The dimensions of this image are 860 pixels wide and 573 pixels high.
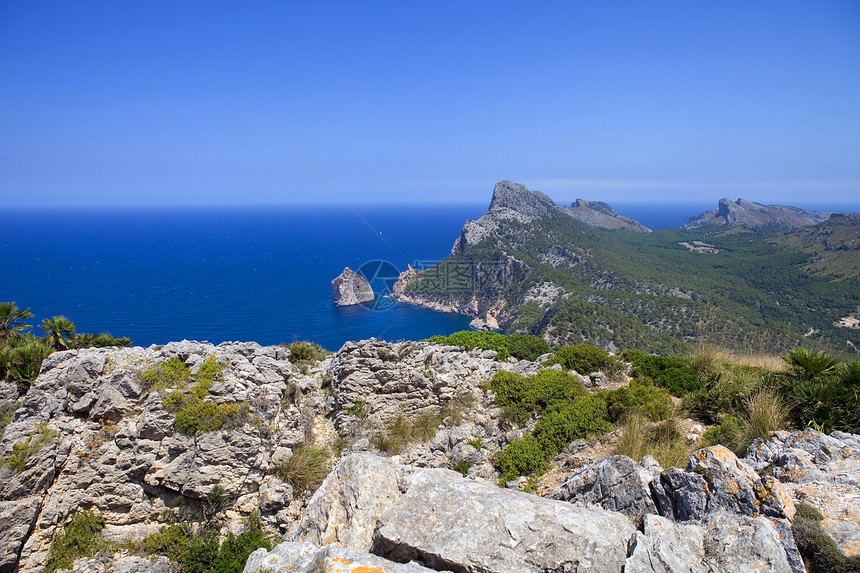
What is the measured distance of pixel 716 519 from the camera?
5223 mm

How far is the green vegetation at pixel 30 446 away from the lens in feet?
27.6

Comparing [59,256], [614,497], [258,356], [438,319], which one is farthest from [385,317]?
[59,256]

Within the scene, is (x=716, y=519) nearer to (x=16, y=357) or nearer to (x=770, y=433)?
(x=770, y=433)

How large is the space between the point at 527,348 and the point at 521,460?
6406mm

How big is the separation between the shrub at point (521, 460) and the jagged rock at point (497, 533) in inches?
121

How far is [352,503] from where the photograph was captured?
265 inches

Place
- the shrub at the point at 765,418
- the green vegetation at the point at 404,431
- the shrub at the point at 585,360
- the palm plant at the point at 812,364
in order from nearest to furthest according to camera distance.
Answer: the shrub at the point at 765,418 → the palm plant at the point at 812,364 → the green vegetation at the point at 404,431 → the shrub at the point at 585,360

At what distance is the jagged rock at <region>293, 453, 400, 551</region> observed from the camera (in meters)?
6.30

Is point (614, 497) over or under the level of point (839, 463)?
under

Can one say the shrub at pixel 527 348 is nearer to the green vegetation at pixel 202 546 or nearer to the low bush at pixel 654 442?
the low bush at pixel 654 442

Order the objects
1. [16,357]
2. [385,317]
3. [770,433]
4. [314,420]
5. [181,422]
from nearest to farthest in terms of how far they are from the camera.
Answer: [770,433] → [181,422] → [16,357] → [314,420] → [385,317]

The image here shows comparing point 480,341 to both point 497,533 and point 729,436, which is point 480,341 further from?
point 497,533

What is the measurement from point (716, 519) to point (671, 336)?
71963mm

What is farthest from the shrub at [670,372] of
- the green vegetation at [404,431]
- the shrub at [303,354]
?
the shrub at [303,354]
